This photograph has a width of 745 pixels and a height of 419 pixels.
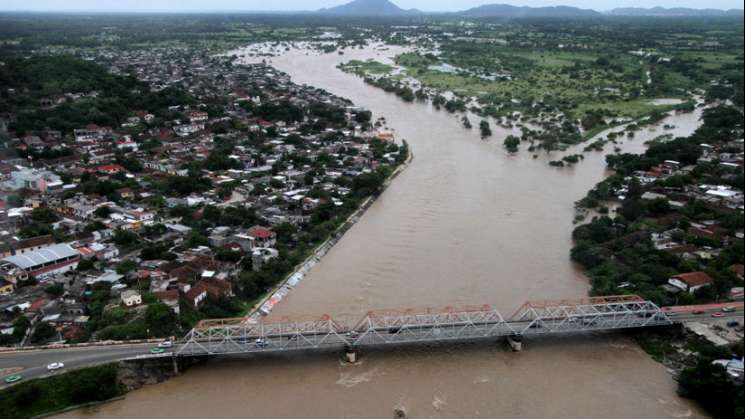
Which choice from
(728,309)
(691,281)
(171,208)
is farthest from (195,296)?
(728,309)

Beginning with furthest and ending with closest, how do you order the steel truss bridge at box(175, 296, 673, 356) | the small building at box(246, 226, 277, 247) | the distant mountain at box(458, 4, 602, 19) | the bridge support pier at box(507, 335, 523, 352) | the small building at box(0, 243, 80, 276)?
the distant mountain at box(458, 4, 602, 19) < the small building at box(246, 226, 277, 247) < the small building at box(0, 243, 80, 276) < the bridge support pier at box(507, 335, 523, 352) < the steel truss bridge at box(175, 296, 673, 356)

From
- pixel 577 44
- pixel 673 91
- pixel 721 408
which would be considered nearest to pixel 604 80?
pixel 673 91

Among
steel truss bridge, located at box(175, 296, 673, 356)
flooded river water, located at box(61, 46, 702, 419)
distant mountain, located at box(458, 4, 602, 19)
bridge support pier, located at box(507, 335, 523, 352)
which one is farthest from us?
distant mountain, located at box(458, 4, 602, 19)

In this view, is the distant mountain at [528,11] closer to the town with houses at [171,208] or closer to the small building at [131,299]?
the town with houses at [171,208]

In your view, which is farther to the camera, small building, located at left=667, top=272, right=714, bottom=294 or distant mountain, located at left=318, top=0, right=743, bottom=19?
distant mountain, located at left=318, top=0, right=743, bottom=19

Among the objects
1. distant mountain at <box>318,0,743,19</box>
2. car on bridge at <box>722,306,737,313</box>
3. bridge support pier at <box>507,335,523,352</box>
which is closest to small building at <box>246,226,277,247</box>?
bridge support pier at <box>507,335,523,352</box>

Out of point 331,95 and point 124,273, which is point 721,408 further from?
point 331,95

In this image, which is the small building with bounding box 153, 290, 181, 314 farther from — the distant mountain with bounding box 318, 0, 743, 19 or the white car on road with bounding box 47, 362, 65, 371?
the distant mountain with bounding box 318, 0, 743, 19

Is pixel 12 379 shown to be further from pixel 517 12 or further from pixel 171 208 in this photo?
pixel 517 12
